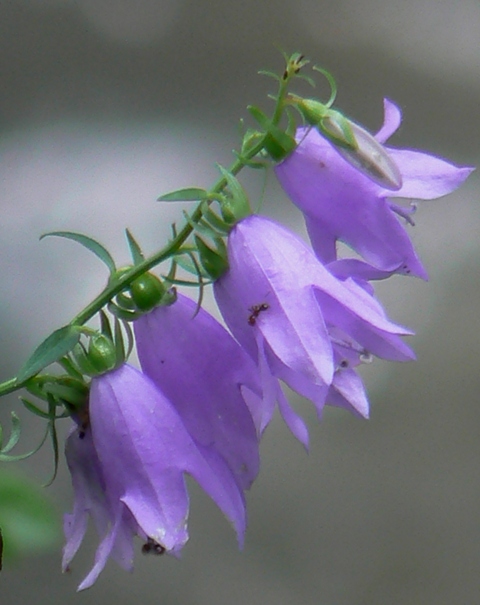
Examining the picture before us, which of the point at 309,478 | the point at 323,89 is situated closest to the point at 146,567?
the point at 309,478

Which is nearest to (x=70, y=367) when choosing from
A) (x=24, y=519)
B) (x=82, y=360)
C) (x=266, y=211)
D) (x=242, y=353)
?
(x=82, y=360)

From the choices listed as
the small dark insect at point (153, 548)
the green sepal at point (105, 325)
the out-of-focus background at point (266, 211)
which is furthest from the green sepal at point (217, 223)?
the out-of-focus background at point (266, 211)

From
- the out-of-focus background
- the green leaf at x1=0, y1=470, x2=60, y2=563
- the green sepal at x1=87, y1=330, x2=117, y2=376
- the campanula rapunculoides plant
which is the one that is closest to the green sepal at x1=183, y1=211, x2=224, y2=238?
the campanula rapunculoides plant

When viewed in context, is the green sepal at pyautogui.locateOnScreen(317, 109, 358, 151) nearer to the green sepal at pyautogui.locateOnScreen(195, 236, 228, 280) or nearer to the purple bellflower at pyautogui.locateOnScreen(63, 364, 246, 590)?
the green sepal at pyautogui.locateOnScreen(195, 236, 228, 280)

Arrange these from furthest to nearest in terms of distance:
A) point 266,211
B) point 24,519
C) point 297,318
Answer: point 266,211 → point 24,519 → point 297,318

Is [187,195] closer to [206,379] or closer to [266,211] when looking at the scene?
[206,379]

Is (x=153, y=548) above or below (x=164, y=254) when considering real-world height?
below
